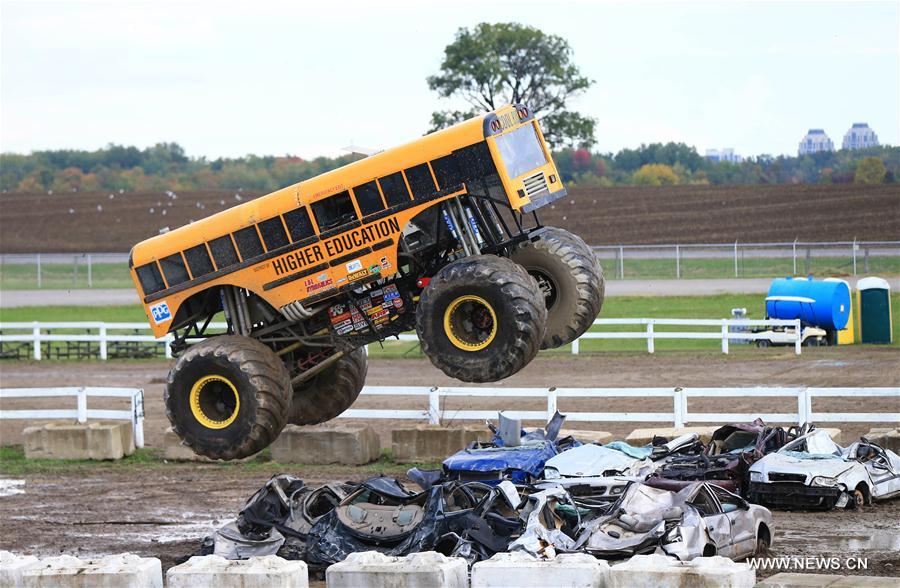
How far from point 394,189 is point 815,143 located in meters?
85.0

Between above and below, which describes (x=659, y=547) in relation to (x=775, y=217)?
below

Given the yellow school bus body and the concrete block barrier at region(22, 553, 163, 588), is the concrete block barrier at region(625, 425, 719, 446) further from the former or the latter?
the concrete block barrier at region(22, 553, 163, 588)

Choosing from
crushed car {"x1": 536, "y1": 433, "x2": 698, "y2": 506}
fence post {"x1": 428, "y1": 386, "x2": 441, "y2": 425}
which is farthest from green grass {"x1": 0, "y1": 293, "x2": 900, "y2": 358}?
crushed car {"x1": 536, "y1": 433, "x2": 698, "y2": 506}

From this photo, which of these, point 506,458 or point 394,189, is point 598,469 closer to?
point 506,458

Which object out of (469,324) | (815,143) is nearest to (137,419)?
(469,324)

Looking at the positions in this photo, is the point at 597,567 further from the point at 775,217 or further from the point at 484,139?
the point at 775,217

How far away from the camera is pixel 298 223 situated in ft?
51.5

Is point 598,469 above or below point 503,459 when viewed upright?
below

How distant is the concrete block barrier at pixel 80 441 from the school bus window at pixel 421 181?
42.5 ft

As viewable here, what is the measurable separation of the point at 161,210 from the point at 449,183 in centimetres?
6874

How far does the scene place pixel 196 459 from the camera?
2531 cm

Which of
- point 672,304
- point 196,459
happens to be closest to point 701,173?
point 672,304

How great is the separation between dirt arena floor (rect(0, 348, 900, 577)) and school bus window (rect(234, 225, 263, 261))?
4.44 m

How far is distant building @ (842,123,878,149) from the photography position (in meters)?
62.3
